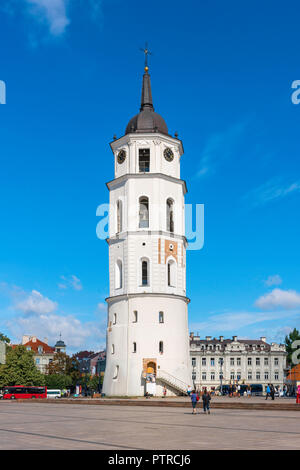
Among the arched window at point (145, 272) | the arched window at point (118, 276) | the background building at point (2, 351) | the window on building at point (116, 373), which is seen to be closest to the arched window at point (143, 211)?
the arched window at point (145, 272)

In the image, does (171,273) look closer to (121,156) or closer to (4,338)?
(121,156)

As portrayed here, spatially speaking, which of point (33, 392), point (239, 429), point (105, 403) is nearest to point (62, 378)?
point (33, 392)

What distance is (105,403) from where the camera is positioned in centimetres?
4322

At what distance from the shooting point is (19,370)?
255 feet

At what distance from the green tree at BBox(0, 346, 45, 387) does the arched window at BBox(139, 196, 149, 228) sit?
109 feet

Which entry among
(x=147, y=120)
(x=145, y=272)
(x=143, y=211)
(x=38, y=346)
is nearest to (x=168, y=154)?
(x=147, y=120)

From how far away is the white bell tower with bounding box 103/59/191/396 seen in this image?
2064 inches

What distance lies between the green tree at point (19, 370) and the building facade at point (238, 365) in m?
56.7

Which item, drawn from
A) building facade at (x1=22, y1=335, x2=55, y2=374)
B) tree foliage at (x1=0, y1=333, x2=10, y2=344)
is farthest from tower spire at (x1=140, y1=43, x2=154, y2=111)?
building facade at (x1=22, y1=335, x2=55, y2=374)

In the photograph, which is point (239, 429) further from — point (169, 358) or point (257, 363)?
point (257, 363)

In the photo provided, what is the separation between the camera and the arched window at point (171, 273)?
55.8 metres

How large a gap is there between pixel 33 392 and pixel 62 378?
24.0 m

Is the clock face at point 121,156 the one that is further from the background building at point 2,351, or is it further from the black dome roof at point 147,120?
the background building at point 2,351

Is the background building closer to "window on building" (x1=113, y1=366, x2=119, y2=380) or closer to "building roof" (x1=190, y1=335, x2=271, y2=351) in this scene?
"window on building" (x1=113, y1=366, x2=119, y2=380)
